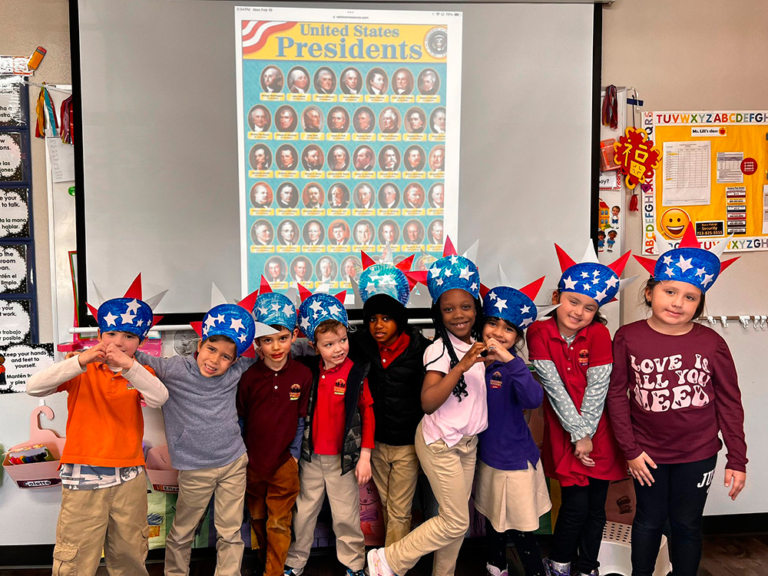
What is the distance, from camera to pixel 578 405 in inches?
73.6

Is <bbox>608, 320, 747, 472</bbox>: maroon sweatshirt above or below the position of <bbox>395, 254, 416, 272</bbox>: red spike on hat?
below

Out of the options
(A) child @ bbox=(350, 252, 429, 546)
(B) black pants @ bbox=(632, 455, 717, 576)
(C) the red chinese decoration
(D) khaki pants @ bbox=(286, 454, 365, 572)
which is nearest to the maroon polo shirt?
(D) khaki pants @ bbox=(286, 454, 365, 572)

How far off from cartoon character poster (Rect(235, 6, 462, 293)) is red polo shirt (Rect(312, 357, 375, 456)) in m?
0.45

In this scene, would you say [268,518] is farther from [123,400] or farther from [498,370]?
[498,370]

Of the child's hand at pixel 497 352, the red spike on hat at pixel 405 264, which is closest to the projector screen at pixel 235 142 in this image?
the red spike on hat at pixel 405 264

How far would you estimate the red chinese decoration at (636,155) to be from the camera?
7.32 ft

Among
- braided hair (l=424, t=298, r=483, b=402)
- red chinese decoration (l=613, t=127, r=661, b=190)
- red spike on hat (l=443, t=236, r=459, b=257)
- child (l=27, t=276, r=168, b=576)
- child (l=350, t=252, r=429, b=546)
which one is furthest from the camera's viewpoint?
red chinese decoration (l=613, t=127, r=661, b=190)

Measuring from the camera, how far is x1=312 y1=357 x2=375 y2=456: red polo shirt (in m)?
1.88

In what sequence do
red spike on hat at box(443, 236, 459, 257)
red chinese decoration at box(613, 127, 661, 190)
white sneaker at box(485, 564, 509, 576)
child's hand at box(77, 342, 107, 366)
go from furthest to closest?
red chinese decoration at box(613, 127, 661, 190), red spike on hat at box(443, 236, 459, 257), white sneaker at box(485, 564, 509, 576), child's hand at box(77, 342, 107, 366)

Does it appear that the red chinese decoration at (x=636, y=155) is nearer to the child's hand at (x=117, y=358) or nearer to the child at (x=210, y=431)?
the child at (x=210, y=431)

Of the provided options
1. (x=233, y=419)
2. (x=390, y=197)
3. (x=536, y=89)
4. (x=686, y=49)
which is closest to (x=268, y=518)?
(x=233, y=419)

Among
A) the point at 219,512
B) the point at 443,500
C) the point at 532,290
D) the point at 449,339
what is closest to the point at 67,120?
the point at 219,512

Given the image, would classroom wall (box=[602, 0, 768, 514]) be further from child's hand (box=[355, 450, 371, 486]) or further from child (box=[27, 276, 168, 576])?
child (box=[27, 276, 168, 576])

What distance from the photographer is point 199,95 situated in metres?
2.07
